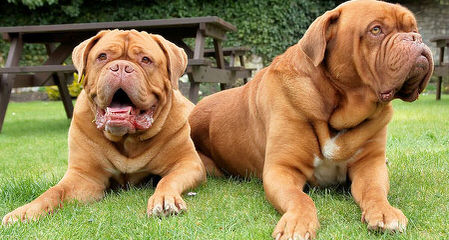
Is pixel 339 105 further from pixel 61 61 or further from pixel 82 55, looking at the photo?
pixel 61 61

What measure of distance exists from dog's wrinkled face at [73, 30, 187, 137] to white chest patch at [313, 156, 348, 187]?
1.01m

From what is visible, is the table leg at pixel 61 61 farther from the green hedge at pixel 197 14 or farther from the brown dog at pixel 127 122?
the green hedge at pixel 197 14

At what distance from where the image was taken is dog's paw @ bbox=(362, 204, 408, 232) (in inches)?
85.0

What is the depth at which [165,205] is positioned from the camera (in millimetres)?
2596

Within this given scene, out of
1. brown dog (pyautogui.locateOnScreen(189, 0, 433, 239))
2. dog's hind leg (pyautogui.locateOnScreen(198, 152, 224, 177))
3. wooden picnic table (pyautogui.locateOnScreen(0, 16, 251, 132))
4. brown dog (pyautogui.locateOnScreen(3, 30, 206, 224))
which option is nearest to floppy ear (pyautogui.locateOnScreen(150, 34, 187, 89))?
brown dog (pyautogui.locateOnScreen(3, 30, 206, 224))

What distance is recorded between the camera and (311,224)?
2193 mm

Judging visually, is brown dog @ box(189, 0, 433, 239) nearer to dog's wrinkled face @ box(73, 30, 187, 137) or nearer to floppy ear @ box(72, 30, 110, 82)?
dog's wrinkled face @ box(73, 30, 187, 137)

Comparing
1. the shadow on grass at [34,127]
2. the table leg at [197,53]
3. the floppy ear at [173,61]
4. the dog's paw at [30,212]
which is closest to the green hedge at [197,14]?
the shadow on grass at [34,127]

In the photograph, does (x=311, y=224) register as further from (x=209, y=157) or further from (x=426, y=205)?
(x=209, y=157)

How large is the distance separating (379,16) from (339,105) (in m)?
0.51

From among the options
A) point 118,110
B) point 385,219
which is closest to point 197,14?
point 118,110

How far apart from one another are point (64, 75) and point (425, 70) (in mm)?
6664

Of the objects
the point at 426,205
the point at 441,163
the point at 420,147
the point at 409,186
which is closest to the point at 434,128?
the point at 420,147

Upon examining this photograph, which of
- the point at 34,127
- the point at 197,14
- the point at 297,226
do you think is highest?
the point at 297,226
